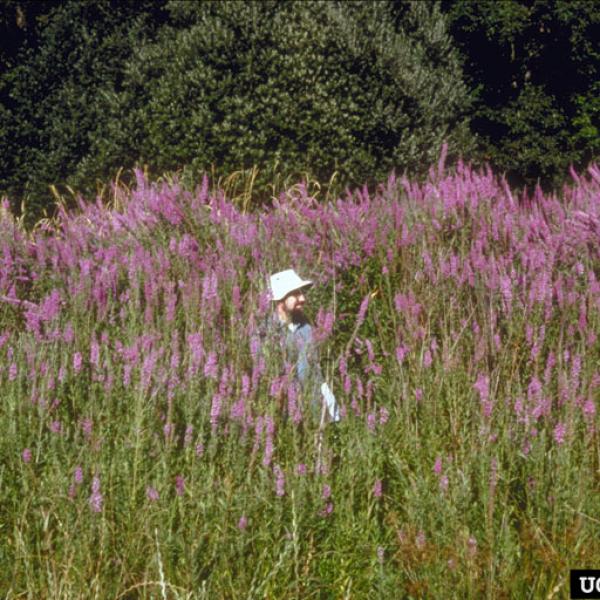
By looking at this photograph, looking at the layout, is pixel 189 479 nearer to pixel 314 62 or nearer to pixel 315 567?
pixel 315 567

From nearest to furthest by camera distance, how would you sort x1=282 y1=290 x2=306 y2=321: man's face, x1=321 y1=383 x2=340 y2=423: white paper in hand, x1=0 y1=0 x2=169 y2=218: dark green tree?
1. x1=321 y1=383 x2=340 y2=423: white paper in hand
2. x1=282 y1=290 x2=306 y2=321: man's face
3. x1=0 y1=0 x2=169 y2=218: dark green tree

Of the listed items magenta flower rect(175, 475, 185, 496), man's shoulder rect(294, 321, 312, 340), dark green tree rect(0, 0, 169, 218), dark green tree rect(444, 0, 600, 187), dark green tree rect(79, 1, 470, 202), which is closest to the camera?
magenta flower rect(175, 475, 185, 496)

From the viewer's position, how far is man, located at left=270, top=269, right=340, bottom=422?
384 cm

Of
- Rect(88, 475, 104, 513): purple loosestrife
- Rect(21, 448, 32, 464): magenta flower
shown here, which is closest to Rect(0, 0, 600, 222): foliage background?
Rect(21, 448, 32, 464): magenta flower

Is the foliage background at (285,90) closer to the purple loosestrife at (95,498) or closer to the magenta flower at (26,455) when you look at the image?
the magenta flower at (26,455)

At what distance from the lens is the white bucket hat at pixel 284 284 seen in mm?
4866

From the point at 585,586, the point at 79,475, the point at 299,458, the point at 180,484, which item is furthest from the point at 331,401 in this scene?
the point at 585,586

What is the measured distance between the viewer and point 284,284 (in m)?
4.91

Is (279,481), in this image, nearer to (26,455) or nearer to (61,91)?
(26,455)

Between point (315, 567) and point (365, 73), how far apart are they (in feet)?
22.1

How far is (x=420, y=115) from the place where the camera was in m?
9.67

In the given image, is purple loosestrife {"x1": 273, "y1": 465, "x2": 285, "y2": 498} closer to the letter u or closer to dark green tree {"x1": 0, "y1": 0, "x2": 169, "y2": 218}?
the letter u

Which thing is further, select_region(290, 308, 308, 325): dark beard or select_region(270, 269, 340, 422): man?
select_region(290, 308, 308, 325): dark beard

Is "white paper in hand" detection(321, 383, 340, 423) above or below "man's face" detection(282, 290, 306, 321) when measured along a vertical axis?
below
